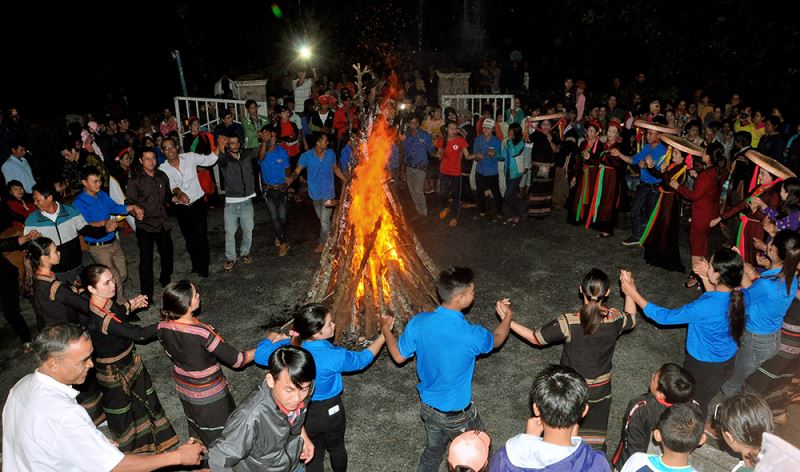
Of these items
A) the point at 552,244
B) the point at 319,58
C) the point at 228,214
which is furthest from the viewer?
the point at 319,58

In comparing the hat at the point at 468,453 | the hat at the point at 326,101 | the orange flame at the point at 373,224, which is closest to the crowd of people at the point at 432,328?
the hat at the point at 468,453

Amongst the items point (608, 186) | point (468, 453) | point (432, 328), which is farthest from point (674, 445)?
point (608, 186)

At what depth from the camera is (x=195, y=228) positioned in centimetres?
872

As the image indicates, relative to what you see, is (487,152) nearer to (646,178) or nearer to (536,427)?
(646,178)

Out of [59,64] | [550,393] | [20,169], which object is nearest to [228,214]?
[20,169]

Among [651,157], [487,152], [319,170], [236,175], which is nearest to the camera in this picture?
[236,175]

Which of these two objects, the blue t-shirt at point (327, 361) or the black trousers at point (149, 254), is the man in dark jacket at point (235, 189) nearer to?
the black trousers at point (149, 254)

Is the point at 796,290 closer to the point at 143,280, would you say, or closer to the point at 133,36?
the point at 143,280

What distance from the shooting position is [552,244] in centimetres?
998

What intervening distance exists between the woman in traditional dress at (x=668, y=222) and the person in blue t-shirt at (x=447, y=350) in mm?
5407

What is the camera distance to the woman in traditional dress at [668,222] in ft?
28.7

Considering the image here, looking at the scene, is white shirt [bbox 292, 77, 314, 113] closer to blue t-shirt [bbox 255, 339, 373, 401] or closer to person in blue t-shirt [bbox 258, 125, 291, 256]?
person in blue t-shirt [bbox 258, 125, 291, 256]

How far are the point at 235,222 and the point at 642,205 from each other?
6802mm

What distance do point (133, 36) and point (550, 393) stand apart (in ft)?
68.9
